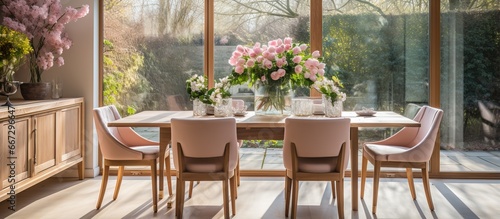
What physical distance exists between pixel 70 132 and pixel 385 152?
2.89 metres

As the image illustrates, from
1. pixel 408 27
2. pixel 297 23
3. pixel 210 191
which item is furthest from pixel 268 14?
pixel 210 191

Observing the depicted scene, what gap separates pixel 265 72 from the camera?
4.40 m

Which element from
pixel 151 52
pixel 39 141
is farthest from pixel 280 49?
pixel 39 141

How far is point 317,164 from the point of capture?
12.9 feet

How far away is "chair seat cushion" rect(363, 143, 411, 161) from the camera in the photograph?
4.25 metres

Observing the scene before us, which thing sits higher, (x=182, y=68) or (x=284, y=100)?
(x=182, y=68)

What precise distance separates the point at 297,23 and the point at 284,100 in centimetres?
140

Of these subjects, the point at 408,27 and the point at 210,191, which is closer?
the point at 210,191

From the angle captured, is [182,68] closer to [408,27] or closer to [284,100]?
[284,100]

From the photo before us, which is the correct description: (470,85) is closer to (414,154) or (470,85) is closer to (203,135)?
(414,154)

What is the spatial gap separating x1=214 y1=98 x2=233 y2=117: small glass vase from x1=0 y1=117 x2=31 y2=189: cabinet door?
58.5 inches

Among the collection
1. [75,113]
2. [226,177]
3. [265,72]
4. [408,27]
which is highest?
[408,27]

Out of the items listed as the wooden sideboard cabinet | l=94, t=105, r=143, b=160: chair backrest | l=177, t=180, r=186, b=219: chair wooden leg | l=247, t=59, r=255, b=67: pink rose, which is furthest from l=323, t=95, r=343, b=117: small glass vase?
the wooden sideboard cabinet

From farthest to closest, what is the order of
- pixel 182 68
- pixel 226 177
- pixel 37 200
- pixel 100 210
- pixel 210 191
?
pixel 182 68, pixel 210 191, pixel 37 200, pixel 100 210, pixel 226 177
